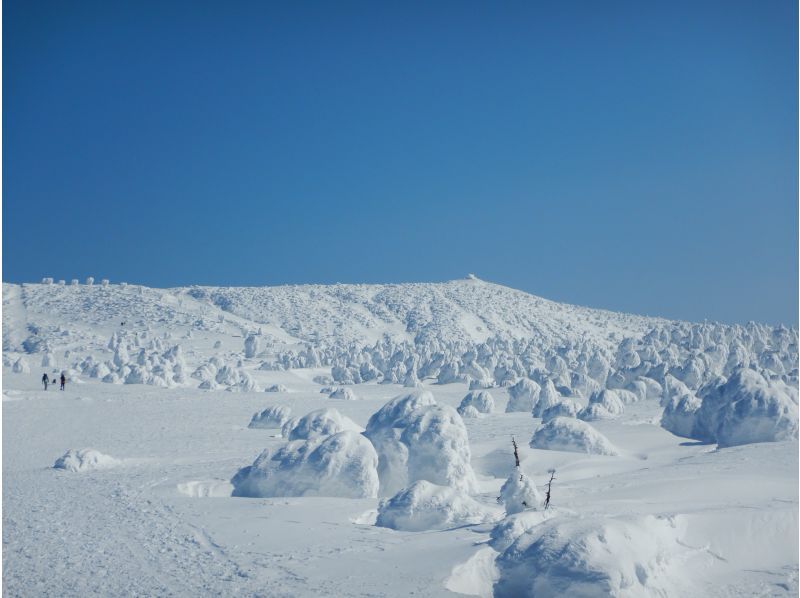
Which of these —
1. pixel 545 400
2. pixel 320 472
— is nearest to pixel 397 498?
pixel 320 472

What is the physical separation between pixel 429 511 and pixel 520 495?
1306 mm

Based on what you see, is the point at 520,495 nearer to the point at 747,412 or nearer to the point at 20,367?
the point at 747,412

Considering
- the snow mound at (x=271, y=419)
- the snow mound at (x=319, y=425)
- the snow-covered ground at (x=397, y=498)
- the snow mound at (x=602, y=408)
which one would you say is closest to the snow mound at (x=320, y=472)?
the snow-covered ground at (x=397, y=498)

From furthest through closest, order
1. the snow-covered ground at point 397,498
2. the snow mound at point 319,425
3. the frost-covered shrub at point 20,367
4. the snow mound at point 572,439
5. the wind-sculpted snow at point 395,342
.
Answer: the frost-covered shrub at point 20,367
the wind-sculpted snow at point 395,342
the snow mound at point 572,439
the snow mound at point 319,425
the snow-covered ground at point 397,498

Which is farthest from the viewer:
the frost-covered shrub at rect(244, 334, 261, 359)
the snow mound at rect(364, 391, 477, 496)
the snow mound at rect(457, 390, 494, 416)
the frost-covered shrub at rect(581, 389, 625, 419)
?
the frost-covered shrub at rect(244, 334, 261, 359)

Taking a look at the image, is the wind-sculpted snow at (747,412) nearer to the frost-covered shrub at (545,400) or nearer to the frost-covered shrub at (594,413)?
the frost-covered shrub at (594,413)

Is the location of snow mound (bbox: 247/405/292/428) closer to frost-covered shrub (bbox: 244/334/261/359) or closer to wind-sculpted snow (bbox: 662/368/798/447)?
wind-sculpted snow (bbox: 662/368/798/447)

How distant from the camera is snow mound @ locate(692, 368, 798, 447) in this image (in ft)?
52.4

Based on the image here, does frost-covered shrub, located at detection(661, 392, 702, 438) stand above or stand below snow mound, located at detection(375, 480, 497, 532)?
below

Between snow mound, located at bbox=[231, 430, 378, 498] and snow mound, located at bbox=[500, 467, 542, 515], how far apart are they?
3.15 m

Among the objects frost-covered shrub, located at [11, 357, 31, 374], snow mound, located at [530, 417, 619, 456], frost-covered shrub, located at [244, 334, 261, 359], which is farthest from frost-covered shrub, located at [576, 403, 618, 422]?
frost-covered shrub, located at [244, 334, 261, 359]

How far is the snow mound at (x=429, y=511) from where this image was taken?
9750 millimetres

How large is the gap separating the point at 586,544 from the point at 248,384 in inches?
1416

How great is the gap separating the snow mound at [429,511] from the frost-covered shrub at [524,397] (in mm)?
22119
